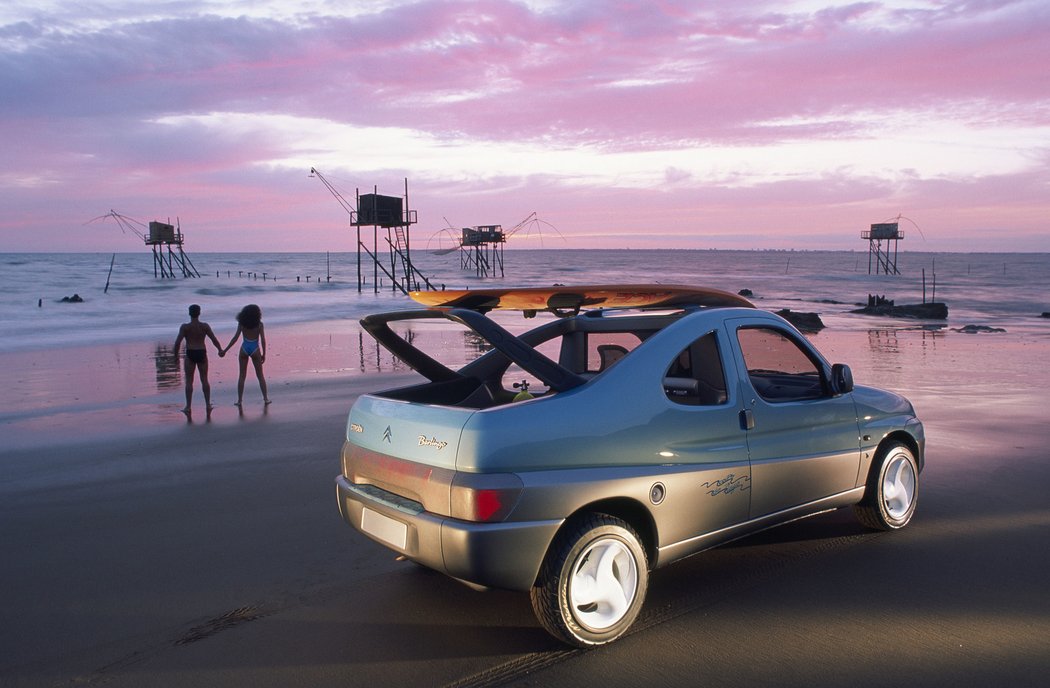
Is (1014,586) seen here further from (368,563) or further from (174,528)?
(174,528)

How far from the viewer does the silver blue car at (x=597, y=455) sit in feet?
11.4

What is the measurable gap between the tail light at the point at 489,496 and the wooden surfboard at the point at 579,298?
129 cm

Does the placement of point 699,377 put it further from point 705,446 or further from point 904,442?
point 904,442

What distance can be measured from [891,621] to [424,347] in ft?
50.0

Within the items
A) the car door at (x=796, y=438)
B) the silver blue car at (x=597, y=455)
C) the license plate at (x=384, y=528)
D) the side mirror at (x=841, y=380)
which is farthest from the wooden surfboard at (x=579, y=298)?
the license plate at (x=384, y=528)

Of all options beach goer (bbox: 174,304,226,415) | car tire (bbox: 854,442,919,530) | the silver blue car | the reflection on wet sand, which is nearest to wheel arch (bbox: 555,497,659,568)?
the silver blue car

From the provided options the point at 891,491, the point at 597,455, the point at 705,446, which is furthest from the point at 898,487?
the point at 597,455

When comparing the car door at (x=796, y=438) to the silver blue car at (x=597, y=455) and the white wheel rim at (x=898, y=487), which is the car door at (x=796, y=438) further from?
the white wheel rim at (x=898, y=487)

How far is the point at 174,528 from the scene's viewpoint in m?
5.61

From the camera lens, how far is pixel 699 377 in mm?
4566

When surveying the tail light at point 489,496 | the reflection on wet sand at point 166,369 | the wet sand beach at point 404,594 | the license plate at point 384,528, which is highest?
the tail light at point 489,496

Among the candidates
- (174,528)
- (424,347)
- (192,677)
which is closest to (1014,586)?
(192,677)

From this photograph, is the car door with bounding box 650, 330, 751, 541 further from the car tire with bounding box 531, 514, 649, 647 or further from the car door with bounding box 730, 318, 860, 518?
the car tire with bounding box 531, 514, 649, 647

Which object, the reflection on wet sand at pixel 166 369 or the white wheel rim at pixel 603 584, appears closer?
the white wheel rim at pixel 603 584
